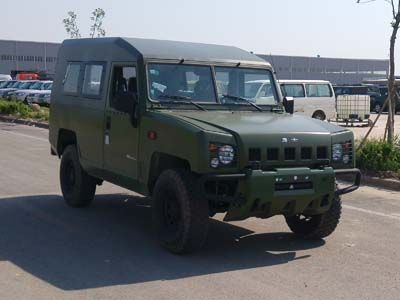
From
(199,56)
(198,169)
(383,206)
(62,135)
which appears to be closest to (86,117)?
(62,135)

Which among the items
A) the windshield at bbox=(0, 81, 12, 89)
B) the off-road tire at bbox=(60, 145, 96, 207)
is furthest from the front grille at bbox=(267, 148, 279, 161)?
the windshield at bbox=(0, 81, 12, 89)

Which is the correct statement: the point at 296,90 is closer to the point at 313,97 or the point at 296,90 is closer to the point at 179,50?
the point at 313,97

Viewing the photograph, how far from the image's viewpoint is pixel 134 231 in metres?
7.38

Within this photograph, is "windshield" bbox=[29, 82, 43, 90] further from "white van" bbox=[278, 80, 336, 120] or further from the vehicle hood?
the vehicle hood

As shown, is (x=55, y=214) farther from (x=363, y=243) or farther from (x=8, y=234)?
(x=363, y=243)

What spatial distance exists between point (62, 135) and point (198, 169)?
12.0 feet

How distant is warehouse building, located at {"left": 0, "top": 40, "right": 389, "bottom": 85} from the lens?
262 ft

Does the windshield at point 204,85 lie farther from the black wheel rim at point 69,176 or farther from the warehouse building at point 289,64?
the warehouse building at point 289,64

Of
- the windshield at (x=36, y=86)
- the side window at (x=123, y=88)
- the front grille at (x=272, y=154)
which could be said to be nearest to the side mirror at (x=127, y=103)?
the side window at (x=123, y=88)

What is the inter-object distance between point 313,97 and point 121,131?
17.5 meters

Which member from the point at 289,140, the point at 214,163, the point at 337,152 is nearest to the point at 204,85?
the point at 289,140

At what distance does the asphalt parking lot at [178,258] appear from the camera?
5.32 metres

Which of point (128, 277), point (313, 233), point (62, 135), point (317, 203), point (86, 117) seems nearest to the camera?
point (128, 277)

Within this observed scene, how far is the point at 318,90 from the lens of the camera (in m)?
24.2
